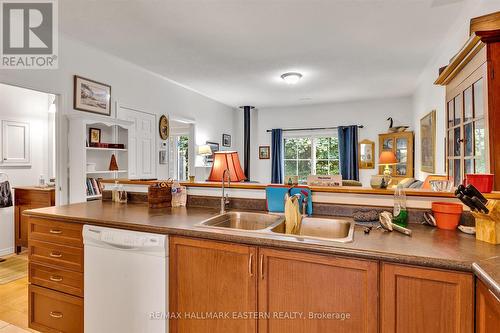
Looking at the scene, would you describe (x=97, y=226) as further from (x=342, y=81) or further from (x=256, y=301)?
(x=342, y=81)

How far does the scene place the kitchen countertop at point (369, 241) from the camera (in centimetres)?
102

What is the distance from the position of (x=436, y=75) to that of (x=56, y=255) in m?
4.37

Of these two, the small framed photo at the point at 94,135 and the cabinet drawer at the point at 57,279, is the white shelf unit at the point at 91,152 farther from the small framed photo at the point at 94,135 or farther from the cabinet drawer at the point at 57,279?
the cabinet drawer at the point at 57,279

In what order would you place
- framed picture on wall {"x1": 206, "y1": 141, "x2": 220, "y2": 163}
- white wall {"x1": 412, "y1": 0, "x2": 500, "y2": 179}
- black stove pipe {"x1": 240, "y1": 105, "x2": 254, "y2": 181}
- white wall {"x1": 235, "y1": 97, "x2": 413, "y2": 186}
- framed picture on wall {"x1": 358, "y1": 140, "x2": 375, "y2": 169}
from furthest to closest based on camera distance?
1. black stove pipe {"x1": 240, "y1": 105, "x2": 254, "y2": 181}
2. framed picture on wall {"x1": 358, "y1": 140, "x2": 375, "y2": 169}
3. white wall {"x1": 235, "y1": 97, "x2": 413, "y2": 186}
4. framed picture on wall {"x1": 206, "y1": 141, "x2": 220, "y2": 163}
5. white wall {"x1": 412, "y1": 0, "x2": 500, "y2": 179}

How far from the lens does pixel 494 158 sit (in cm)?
139

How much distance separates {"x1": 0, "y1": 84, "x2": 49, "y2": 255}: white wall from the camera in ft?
12.1

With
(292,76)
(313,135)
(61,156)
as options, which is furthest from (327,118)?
(61,156)

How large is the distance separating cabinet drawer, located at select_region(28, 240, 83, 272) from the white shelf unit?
1.24 metres

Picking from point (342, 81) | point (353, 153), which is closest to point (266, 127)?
point (353, 153)

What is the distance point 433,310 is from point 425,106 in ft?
13.4

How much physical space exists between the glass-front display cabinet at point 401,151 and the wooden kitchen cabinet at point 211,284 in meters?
4.92

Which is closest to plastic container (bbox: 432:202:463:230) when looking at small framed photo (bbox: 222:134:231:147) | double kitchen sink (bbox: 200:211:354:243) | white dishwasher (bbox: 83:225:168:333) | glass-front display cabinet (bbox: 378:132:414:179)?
double kitchen sink (bbox: 200:211:354:243)

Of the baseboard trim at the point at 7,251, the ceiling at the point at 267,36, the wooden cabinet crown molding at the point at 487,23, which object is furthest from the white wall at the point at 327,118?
the wooden cabinet crown molding at the point at 487,23

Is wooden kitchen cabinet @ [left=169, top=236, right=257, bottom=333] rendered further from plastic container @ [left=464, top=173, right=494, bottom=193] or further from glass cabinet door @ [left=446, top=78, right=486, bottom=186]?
glass cabinet door @ [left=446, top=78, right=486, bottom=186]
